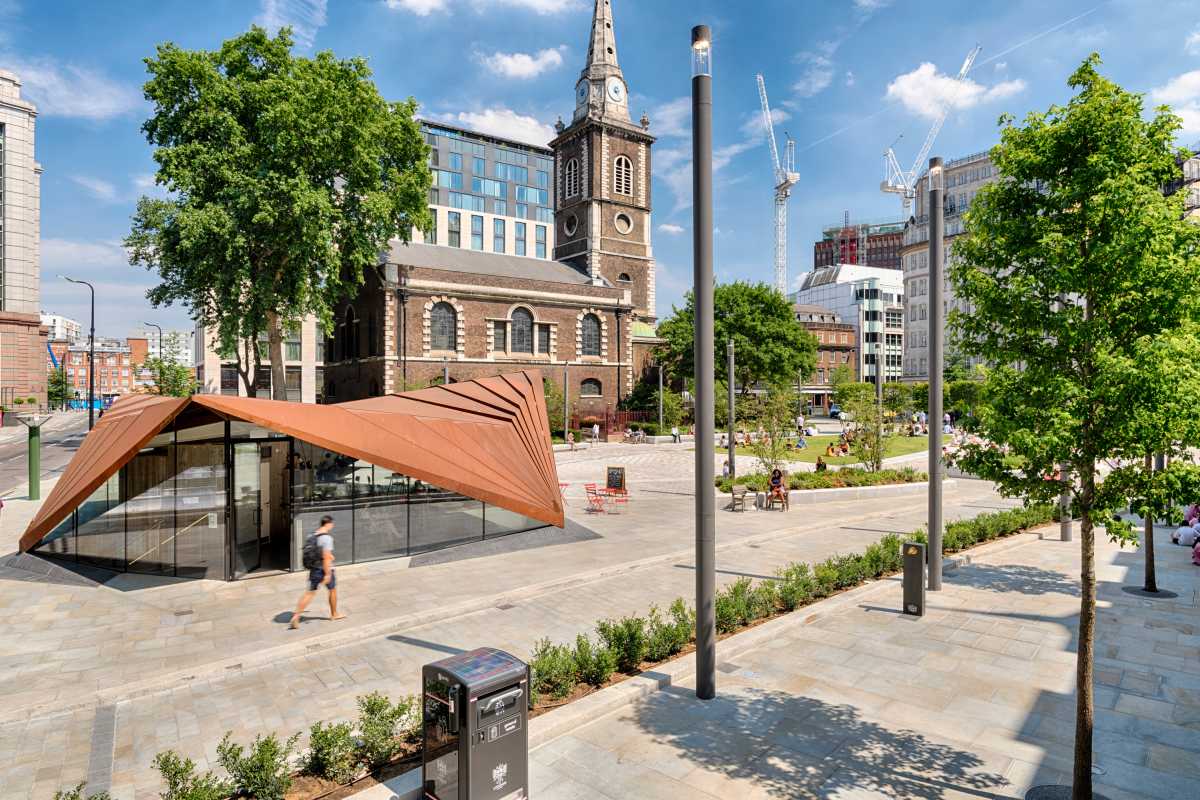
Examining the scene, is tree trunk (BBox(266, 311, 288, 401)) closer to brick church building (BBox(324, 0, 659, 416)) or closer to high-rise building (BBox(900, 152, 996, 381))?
brick church building (BBox(324, 0, 659, 416))

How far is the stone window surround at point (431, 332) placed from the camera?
47844 mm

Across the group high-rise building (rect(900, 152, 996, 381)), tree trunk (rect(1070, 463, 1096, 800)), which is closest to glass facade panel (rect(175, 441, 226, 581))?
tree trunk (rect(1070, 463, 1096, 800))

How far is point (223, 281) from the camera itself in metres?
28.3

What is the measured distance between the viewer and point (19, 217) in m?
82.0

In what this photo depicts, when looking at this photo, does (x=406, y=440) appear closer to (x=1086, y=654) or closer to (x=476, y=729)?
(x=476, y=729)

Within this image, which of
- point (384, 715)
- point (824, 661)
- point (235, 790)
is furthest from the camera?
point (824, 661)

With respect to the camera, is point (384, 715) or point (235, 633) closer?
point (384, 715)

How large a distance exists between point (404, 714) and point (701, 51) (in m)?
7.93

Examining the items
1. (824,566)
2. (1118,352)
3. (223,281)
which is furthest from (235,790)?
(223,281)

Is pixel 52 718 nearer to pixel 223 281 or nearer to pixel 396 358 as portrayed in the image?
pixel 223 281

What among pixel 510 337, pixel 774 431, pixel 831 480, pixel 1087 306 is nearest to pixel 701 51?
pixel 1087 306

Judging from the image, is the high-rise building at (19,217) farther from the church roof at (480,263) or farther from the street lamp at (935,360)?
the street lamp at (935,360)

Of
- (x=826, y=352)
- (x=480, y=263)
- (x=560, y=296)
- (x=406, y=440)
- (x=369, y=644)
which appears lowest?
(x=369, y=644)

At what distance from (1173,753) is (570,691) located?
6.04m
